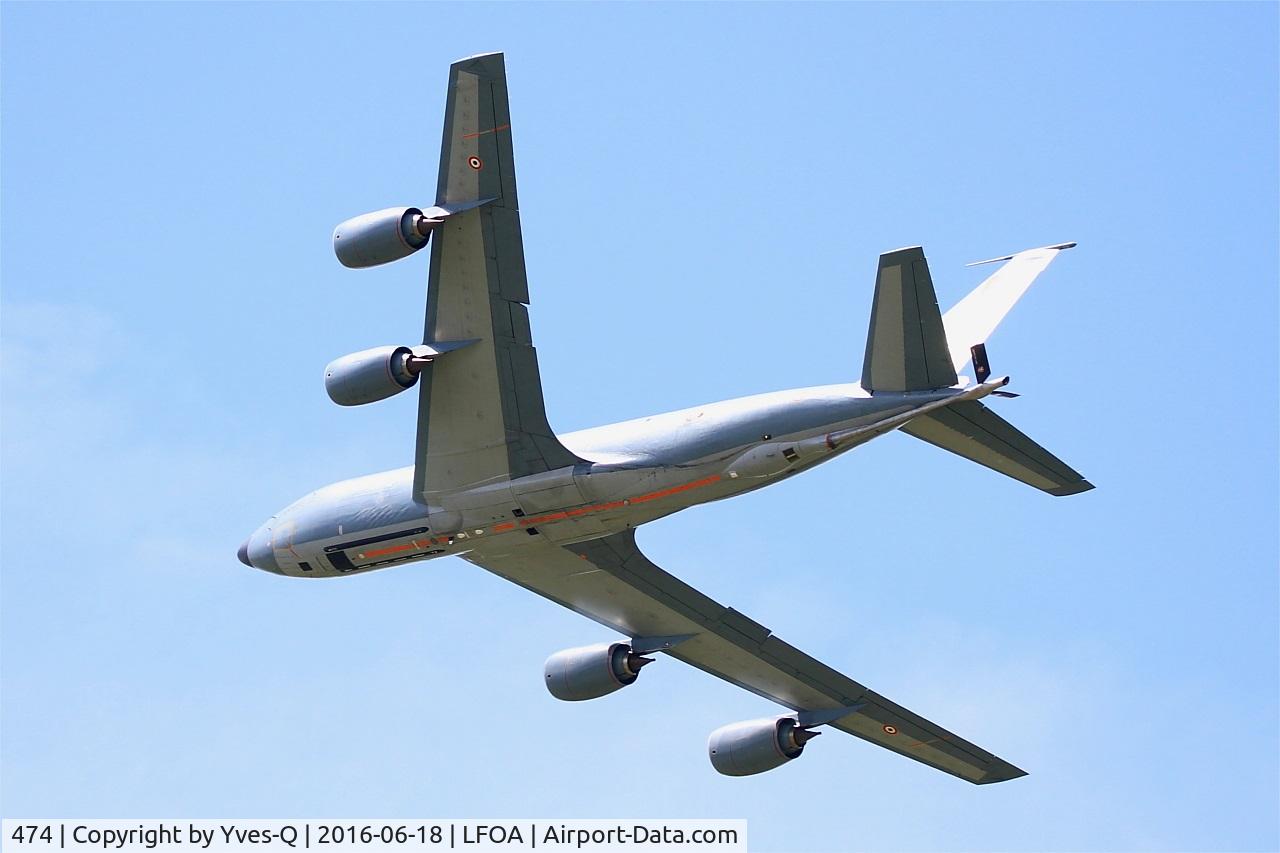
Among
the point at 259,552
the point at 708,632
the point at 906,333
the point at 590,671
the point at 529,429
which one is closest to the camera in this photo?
the point at 906,333

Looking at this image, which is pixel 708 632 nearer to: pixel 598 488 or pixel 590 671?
pixel 590 671

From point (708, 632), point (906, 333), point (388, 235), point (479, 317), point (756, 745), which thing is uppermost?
point (388, 235)

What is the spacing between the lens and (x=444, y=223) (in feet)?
110

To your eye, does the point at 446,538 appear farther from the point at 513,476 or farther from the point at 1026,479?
Answer: the point at 1026,479

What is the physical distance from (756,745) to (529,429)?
1044 centimetres

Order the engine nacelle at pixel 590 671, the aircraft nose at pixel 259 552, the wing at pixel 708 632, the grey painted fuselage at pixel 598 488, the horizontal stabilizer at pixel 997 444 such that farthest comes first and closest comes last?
the engine nacelle at pixel 590 671 → the wing at pixel 708 632 → the aircraft nose at pixel 259 552 → the horizontal stabilizer at pixel 997 444 → the grey painted fuselage at pixel 598 488

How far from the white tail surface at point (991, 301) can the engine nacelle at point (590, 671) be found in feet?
31.9

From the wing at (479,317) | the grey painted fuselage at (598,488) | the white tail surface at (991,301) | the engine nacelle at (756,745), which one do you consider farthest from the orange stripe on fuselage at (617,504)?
the engine nacelle at (756,745)

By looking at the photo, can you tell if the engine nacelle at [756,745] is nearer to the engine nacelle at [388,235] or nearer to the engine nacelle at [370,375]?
the engine nacelle at [370,375]

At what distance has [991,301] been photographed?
3509cm

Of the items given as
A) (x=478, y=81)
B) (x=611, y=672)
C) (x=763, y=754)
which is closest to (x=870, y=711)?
(x=763, y=754)

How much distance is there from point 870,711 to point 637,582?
21.2 feet

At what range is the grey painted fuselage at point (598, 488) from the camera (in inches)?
1334

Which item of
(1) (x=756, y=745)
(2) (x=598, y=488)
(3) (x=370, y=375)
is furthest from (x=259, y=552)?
(1) (x=756, y=745)
